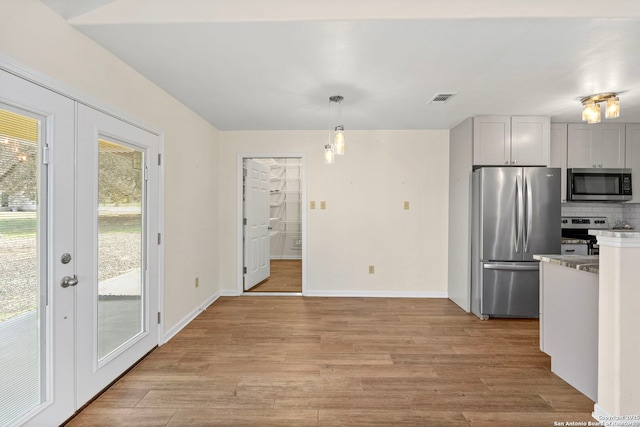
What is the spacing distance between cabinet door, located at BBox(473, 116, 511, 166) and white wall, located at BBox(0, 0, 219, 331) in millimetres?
3262

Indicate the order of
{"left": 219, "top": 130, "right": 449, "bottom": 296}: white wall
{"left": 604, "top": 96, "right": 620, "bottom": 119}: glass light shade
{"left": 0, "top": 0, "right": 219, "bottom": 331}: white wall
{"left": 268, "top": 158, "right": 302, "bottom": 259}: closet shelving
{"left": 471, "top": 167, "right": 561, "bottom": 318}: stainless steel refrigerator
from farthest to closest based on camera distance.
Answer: {"left": 268, "top": 158, "right": 302, "bottom": 259}: closet shelving
{"left": 219, "top": 130, "right": 449, "bottom": 296}: white wall
{"left": 471, "top": 167, "right": 561, "bottom": 318}: stainless steel refrigerator
{"left": 604, "top": 96, "right": 620, "bottom": 119}: glass light shade
{"left": 0, "top": 0, "right": 219, "bottom": 331}: white wall

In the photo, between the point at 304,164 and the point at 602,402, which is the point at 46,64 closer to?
the point at 304,164

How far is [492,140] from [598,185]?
1527 mm

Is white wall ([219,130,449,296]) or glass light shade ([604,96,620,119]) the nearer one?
glass light shade ([604,96,620,119])

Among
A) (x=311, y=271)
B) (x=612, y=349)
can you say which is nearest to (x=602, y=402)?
(x=612, y=349)

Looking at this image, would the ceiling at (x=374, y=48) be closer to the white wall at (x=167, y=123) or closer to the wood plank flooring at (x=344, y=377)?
the white wall at (x=167, y=123)

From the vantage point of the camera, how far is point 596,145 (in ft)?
12.5

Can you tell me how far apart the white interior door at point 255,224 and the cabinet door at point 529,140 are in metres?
3.42

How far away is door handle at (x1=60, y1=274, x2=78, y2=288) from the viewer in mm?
1760

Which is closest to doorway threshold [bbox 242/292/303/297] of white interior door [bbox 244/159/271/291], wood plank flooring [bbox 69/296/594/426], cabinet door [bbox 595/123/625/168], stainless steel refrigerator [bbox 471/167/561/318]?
white interior door [bbox 244/159/271/291]

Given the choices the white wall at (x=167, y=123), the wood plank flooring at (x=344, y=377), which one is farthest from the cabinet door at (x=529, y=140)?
the white wall at (x=167, y=123)

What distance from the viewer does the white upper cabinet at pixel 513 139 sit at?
354 cm

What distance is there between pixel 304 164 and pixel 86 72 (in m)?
2.67

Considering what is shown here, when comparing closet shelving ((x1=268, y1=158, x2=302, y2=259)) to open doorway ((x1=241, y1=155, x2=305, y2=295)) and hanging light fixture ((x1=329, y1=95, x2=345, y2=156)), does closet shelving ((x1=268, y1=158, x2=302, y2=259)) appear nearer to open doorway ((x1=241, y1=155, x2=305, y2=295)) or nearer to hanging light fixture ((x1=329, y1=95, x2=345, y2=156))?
open doorway ((x1=241, y1=155, x2=305, y2=295))
